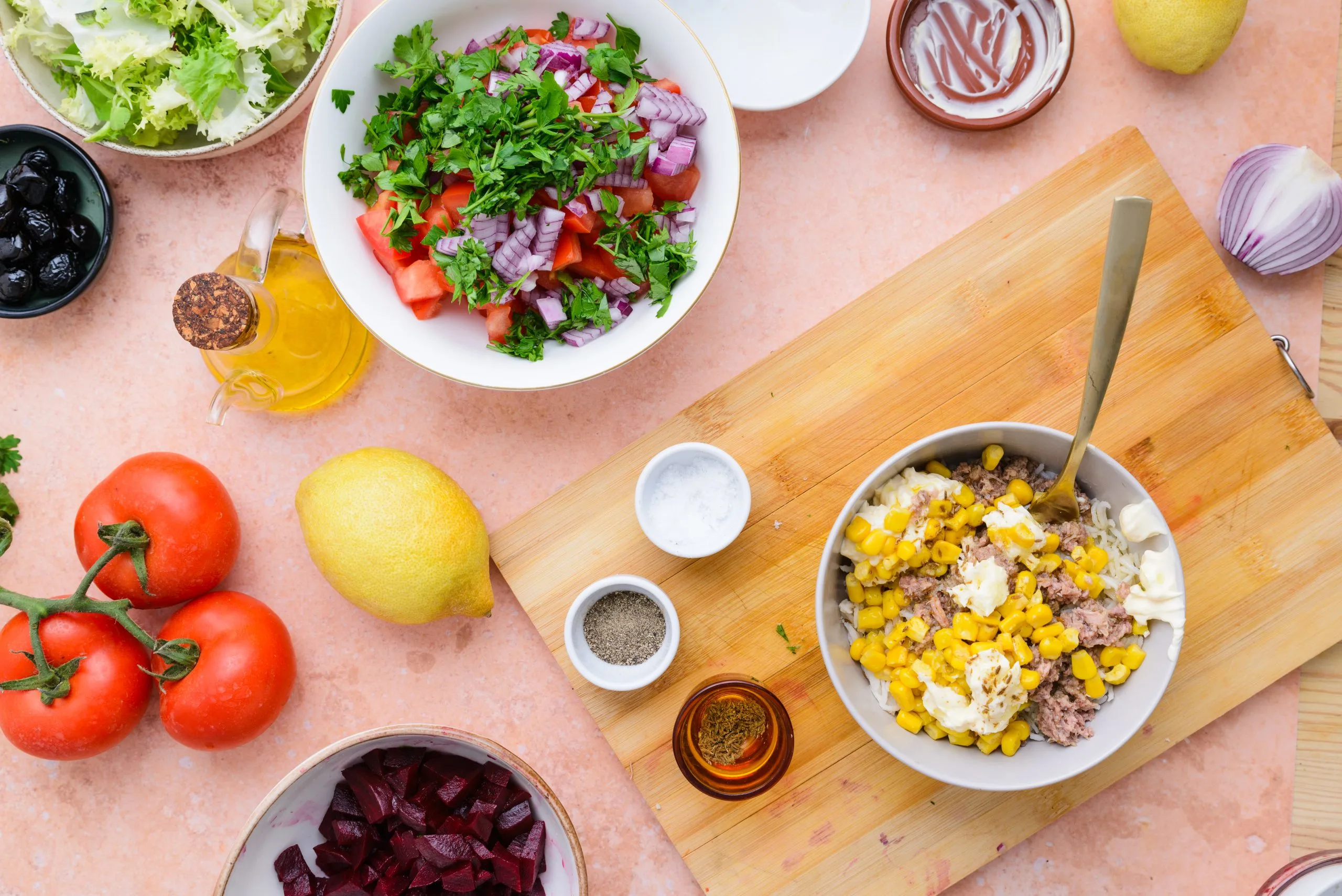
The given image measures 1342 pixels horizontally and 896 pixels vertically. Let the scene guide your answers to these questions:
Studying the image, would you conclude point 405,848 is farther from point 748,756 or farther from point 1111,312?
point 1111,312

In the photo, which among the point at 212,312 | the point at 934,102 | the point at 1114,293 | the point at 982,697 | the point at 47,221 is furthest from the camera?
the point at 934,102

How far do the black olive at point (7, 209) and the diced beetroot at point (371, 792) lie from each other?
1457 millimetres

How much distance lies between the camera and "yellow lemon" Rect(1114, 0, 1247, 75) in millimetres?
2127

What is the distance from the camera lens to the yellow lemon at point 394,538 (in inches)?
77.9

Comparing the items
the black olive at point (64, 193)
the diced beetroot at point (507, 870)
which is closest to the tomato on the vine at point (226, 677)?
the diced beetroot at point (507, 870)

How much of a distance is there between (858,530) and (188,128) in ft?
5.94

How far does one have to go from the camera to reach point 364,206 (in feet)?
6.62

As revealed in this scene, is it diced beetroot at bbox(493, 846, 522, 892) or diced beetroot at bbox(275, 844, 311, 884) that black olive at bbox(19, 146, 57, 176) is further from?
diced beetroot at bbox(493, 846, 522, 892)

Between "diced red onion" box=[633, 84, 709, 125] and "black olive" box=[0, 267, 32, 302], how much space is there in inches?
51.7

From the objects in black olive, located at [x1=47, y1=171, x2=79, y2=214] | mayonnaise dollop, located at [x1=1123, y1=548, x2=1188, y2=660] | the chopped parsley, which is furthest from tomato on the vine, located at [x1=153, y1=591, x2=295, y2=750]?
mayonnaise dollop, located at [x1=1123, y1=548, x2=1188, y2=660]

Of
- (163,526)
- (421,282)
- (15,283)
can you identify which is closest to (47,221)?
(15,283)

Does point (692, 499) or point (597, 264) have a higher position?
point (597, 264)

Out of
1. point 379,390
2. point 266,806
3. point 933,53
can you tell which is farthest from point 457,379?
point 933,53

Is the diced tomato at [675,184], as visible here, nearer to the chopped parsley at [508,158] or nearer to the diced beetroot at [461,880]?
the chopped parsley at [508,158]
